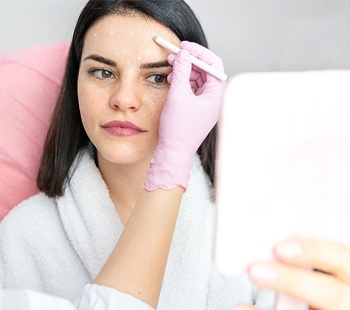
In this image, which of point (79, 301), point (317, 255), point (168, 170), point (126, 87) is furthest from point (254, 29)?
point (317, 255)

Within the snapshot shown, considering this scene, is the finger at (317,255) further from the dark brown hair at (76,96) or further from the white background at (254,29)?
the white background at (254,29)

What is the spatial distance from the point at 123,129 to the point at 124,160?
0.06 metres

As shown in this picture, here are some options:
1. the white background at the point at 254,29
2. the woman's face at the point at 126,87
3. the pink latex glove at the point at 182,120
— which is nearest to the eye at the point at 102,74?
the woman's face at the point at 126,87

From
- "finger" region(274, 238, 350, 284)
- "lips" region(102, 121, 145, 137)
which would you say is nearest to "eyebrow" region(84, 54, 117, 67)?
"lips" region(102, 121, 145, 137)

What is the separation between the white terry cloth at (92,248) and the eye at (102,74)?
223 mm

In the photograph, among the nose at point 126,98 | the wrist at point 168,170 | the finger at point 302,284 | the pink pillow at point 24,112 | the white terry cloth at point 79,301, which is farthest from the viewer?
the pink pillow at point 24,112

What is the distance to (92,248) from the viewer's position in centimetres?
113

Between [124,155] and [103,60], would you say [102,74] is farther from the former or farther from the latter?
[124,155]

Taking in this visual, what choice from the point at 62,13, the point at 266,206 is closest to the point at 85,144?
the point at 62,13

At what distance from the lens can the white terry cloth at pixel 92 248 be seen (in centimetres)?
111

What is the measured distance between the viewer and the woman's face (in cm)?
102

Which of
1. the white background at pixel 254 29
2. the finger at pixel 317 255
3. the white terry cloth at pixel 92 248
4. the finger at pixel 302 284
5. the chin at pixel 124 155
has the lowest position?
the finger at pixel 302 284

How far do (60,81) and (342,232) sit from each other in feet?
3.14

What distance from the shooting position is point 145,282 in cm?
80
